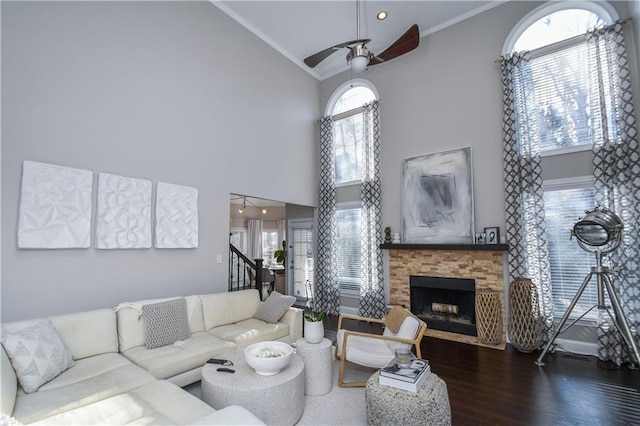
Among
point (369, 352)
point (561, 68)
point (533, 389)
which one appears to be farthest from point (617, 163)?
point (369, 352)

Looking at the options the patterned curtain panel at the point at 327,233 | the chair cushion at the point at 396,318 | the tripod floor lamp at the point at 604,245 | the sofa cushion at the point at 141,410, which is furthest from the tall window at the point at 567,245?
the sofa cushion at the point at 141,410

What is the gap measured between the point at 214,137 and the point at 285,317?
2877mm

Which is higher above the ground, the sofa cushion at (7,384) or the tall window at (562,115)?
the tall window at (562,115)

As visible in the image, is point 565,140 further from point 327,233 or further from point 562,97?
point 327,233

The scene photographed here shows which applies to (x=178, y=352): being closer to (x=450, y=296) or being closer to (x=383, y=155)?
(x=450, y=296)

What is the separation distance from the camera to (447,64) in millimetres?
5281

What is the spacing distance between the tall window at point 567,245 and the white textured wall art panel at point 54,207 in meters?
5.79

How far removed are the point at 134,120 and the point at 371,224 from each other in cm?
410

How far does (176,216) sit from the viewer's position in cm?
407

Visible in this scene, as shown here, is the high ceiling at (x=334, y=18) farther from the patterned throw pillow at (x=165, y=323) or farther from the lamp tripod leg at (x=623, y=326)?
the patterned throw pillow at (x=165, y=323)

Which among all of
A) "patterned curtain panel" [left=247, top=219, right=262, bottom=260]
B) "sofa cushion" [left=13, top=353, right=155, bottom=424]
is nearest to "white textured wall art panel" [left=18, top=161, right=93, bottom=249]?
"sofa cushion" [left=13, top=353, right=155, bottom=424]

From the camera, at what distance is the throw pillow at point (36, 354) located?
208 centimetres

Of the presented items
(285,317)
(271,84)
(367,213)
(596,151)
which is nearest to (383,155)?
(367,213)

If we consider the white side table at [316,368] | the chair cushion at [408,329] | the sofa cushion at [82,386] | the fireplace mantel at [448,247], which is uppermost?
the fireplace mantel at [448,247]
